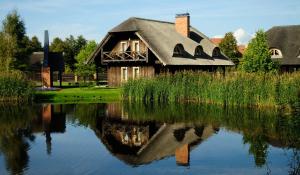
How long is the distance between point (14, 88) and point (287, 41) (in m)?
30.5

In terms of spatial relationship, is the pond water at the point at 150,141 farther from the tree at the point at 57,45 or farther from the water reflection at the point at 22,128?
the tree at the point at 57,45

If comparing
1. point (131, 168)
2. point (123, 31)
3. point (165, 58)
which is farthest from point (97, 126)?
point (123, 31)

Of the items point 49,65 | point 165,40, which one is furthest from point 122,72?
point 49,65

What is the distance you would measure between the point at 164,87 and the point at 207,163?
18.0 m

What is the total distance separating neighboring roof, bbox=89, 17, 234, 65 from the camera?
127 feet

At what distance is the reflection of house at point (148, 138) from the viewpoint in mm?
14273

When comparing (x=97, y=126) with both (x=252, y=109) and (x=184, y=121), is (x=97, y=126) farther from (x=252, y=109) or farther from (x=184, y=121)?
(x=252, y=109)

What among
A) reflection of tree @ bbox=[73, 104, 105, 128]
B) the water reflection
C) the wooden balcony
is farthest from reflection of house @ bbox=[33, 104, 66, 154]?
the wooden balcony

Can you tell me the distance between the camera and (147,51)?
39.1 metres

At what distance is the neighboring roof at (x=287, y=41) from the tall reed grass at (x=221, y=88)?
1818 centimetres

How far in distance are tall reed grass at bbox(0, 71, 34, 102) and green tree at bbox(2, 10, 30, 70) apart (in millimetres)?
16034

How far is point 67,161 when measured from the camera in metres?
13.5

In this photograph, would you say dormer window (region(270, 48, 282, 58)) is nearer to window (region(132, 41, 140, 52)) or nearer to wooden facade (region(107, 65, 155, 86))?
wooden facade (region(107, 65, 155, 86))

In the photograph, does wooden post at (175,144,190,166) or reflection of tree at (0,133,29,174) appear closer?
reflection of tree at (0,133,29,174)
